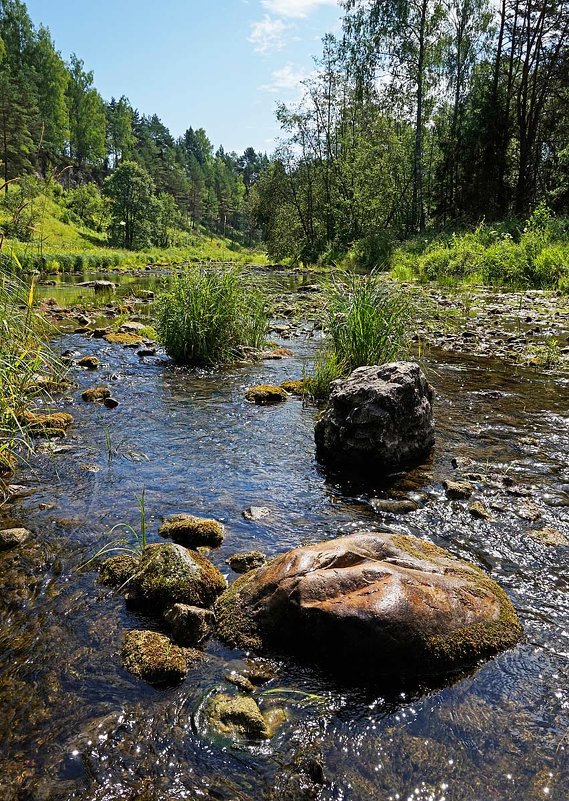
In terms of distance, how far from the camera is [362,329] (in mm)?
8711

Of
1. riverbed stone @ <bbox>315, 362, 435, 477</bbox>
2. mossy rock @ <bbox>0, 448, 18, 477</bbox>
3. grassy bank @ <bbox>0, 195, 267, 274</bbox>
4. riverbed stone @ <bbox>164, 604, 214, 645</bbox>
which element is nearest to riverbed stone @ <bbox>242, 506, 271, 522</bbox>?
riverbed stone @ <bbox>315, 362, 435, 477</bbox>

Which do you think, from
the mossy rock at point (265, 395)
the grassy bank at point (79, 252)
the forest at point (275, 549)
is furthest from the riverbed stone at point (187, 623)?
the mossy rock at point (265, 395)

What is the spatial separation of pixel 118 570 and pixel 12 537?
1.08 m

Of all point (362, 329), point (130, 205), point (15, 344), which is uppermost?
point (130, 205)

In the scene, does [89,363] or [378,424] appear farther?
[89,363]

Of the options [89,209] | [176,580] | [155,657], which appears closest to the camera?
[155,657]

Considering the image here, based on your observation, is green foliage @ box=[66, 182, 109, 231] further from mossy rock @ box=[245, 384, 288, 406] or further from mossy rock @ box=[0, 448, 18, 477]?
mossy rock @ box=[0, 448, 18, 477]

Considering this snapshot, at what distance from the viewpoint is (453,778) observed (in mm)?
2646

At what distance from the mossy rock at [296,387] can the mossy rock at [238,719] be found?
6.52 metres

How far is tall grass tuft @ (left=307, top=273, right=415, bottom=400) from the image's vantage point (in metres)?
8.71

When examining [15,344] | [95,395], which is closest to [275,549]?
[15,344]

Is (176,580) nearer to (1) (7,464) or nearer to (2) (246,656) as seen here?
(2) (246,656)

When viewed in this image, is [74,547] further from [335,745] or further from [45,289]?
[45,289]

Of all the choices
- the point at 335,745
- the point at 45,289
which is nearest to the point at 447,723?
the point at 335,745
